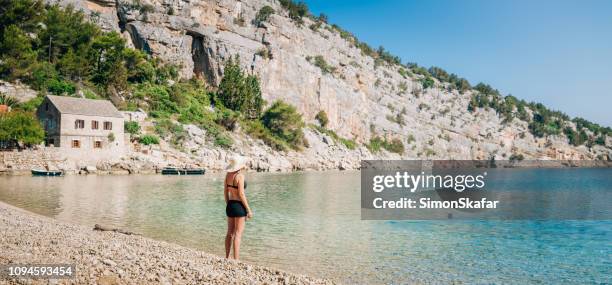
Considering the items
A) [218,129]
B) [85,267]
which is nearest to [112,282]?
[85,267]

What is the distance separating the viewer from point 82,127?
42.9m

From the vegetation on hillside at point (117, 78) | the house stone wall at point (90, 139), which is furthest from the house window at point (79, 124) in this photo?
the vegetation on hillside at point (117, 78)

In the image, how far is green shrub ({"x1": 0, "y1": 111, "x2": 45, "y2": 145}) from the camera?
122 feet

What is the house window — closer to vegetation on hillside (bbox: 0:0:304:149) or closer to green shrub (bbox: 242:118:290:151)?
vegetation on hillside (bbox: 0:0:304:149)

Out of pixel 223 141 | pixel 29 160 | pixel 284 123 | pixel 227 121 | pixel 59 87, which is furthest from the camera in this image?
pixel 284 123

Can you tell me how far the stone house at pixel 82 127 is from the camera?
4159 centimetres

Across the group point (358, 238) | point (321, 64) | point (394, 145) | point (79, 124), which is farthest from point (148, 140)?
point (394, 145)

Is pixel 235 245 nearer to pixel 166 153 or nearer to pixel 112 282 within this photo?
pixel 112 282

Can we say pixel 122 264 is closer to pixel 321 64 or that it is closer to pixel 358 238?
pixel 358 238

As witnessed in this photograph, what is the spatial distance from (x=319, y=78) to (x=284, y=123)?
17282mm

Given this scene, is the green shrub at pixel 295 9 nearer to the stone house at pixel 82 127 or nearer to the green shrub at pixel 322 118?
the green shrub at pixel 322 118

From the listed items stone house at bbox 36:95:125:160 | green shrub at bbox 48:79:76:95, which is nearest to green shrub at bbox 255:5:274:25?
green shrub at bbox 48:79:76:95

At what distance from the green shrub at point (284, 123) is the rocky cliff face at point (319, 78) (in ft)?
9.54

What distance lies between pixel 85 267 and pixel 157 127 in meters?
45.7
